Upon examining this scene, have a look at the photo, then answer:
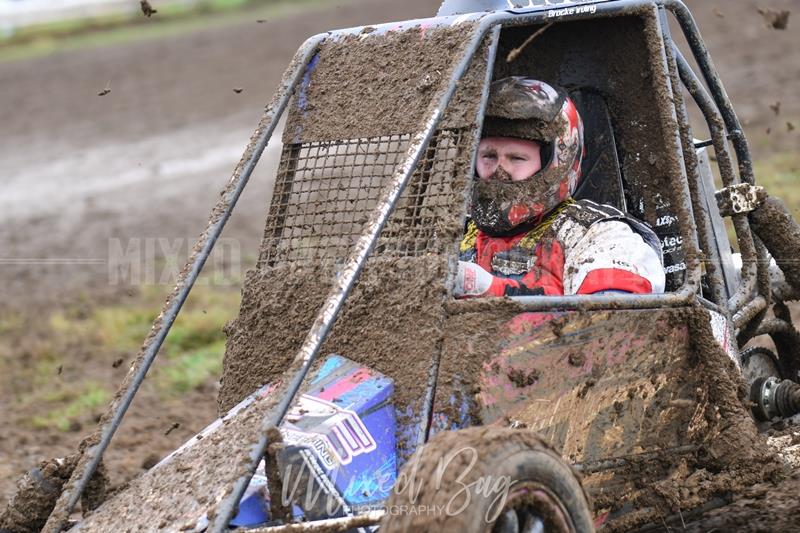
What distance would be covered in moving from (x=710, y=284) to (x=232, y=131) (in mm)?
12277

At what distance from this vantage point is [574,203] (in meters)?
4.58

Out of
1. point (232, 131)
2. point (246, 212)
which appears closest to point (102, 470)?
point (246, 212)

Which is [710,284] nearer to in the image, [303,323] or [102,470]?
[303,323]

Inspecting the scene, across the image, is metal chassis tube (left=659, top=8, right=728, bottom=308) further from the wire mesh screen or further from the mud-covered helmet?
the wire mesh screen

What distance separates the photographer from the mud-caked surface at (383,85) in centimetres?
410


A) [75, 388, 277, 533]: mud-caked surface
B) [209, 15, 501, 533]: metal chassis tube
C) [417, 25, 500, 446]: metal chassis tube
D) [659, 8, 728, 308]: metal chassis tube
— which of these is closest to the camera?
[209, 15, 501, 533]: metal chassis tube

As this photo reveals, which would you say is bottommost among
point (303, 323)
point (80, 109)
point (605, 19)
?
point (80, 109)

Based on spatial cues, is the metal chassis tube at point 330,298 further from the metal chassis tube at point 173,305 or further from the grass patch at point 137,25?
the grass patch at point 137,25

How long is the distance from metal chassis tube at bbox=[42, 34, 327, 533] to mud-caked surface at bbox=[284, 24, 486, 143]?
0.37 ft

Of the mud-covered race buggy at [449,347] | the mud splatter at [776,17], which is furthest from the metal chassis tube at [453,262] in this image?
the mud splatter at [776,17]

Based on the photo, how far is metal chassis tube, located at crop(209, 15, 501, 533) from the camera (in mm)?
3340

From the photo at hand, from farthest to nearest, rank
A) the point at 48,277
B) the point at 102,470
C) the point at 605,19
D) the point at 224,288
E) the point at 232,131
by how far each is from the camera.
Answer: the point at 232,131
the point at 48,277
the point at 224,288
the point at 605,19
the point at 102,470

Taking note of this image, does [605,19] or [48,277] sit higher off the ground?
[605,19]

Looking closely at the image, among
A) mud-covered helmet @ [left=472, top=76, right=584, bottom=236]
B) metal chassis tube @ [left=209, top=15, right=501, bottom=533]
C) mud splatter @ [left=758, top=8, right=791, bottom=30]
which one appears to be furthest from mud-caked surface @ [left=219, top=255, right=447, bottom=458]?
mud splatter @ [left=758, top=8, right=791, bottom=30]
